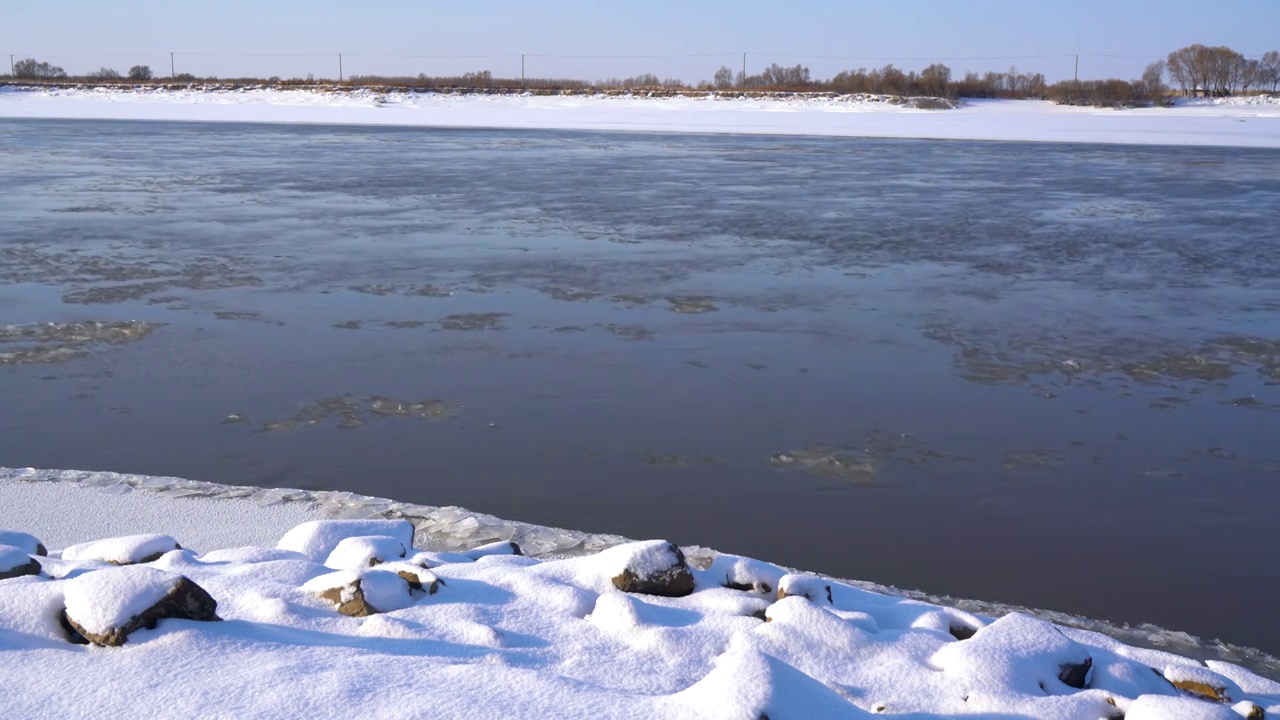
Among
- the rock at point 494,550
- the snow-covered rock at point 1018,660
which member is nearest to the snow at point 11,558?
the rock at point 494,550

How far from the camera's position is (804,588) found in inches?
130

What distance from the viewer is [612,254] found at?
383 inches

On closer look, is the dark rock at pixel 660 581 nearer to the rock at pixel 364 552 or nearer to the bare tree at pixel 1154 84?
the rock at pixel 364 552

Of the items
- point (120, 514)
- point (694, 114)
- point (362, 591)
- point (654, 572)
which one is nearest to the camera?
point (362, 591)

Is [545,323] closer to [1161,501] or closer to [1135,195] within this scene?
[1161,501]

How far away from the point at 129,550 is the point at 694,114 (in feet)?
108

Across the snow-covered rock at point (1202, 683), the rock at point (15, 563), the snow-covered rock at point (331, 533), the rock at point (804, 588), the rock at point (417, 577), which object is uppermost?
the rock at point (15, 563)

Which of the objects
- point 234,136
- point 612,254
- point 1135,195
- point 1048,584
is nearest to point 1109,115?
point 1135,195

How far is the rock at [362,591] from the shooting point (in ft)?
9.78

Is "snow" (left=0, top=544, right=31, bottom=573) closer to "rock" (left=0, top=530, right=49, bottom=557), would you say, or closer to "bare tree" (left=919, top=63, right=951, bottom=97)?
"rock" (left=0, top=530, right=49, bottom=557)

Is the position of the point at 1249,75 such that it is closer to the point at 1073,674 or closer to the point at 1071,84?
the point at 1071,84

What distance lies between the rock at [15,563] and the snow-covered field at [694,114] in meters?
26.0

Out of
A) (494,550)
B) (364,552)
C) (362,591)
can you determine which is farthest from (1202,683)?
(364,552)

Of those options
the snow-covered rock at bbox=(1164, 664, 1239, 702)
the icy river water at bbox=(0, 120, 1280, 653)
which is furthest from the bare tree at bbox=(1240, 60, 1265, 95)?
the snow-covered rock at bbox=(1164, 664, 1239, 702)
